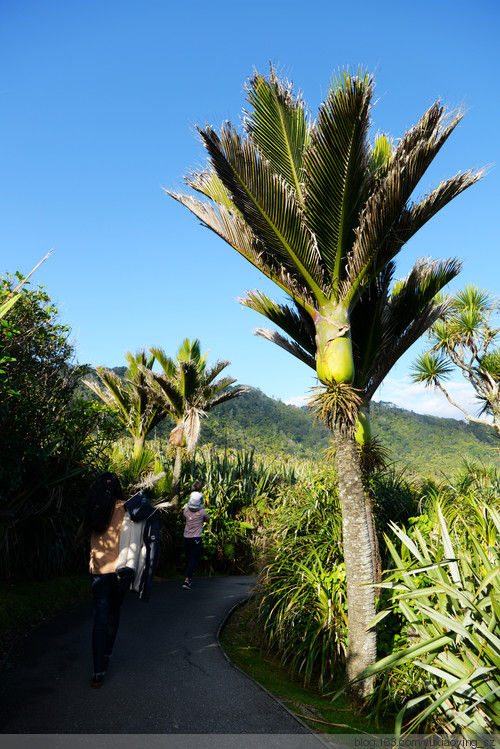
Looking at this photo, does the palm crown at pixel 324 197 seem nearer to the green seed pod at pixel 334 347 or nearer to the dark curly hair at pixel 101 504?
the green seed pod at pixel 334 347

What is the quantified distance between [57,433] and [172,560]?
4.25 meters

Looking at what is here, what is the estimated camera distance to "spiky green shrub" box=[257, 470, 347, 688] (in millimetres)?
4676

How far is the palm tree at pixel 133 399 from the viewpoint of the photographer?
12422 mm

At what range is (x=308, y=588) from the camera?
5.12 metres

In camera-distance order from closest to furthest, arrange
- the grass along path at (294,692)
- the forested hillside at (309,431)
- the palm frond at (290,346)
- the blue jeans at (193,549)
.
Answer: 1. the grass along path at (294,692)
2. the palm frond at (290,346)
3. the blue jeans at (193,549)
4. the forested hillside at (309,431)

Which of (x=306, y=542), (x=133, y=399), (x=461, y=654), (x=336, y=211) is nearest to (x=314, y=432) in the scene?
(x=133, y=399)

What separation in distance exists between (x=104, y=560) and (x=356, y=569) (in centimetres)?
233

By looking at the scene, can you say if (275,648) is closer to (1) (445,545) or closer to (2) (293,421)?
(1) (445,545)

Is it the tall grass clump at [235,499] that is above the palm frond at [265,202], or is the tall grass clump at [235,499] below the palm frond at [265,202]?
below

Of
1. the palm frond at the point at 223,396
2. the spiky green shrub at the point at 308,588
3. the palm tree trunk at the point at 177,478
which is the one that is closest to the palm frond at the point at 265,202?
the spiky green shrub at the point at 308,588

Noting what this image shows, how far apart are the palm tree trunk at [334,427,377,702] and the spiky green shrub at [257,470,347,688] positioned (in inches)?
20.4

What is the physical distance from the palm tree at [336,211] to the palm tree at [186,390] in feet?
18.7

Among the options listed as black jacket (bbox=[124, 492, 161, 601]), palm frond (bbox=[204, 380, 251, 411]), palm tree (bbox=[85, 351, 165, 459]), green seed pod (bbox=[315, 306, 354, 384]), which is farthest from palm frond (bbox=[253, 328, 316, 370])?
palm tree (bbox=[85, 351, 165, 459])

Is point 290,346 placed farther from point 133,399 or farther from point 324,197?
point 133,399
